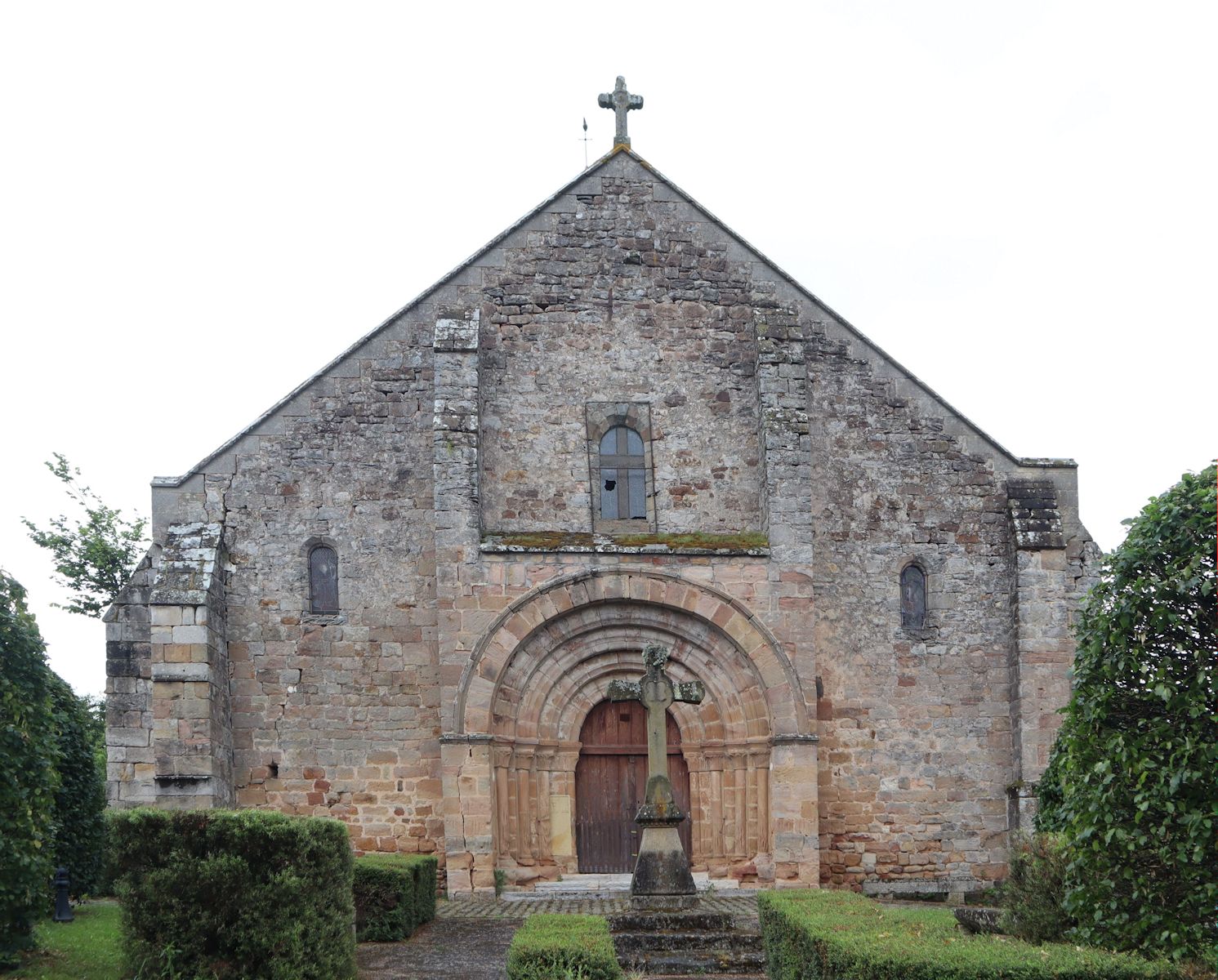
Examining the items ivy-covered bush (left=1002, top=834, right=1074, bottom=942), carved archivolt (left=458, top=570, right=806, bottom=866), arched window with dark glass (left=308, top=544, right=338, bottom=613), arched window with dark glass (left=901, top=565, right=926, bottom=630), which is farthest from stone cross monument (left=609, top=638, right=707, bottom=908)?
arched window with dark glass (left=308, top=544, right=338, bottom=613)

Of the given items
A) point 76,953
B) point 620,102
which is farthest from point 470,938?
point 620,102

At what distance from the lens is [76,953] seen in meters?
11.8

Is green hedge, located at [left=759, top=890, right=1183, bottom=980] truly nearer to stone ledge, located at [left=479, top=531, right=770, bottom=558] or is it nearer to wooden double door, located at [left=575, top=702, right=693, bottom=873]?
stone ledge, located at [left=479, top=531, right=770, bottom=558]

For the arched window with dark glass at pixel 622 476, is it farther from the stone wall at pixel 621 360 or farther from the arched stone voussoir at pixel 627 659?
the arched stone voussoir at pixel 627 659

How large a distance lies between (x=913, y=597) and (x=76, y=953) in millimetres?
10853

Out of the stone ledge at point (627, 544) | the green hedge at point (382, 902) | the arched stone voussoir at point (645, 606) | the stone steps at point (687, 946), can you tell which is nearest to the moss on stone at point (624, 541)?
the stone ledge at point (627, 544)

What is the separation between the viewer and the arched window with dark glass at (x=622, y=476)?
1836cm

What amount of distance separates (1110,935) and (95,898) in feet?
44.3

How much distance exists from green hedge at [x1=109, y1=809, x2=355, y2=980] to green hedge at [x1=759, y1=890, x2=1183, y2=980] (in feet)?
10.6

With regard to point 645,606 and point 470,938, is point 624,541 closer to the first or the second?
point 645,606

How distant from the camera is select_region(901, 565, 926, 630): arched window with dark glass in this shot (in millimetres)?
18422

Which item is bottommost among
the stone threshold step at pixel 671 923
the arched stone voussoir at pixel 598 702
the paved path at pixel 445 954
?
the paved path at pixel 445 954

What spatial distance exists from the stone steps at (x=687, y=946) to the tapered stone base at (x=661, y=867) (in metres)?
0.67

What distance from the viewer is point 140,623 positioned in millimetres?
17047
